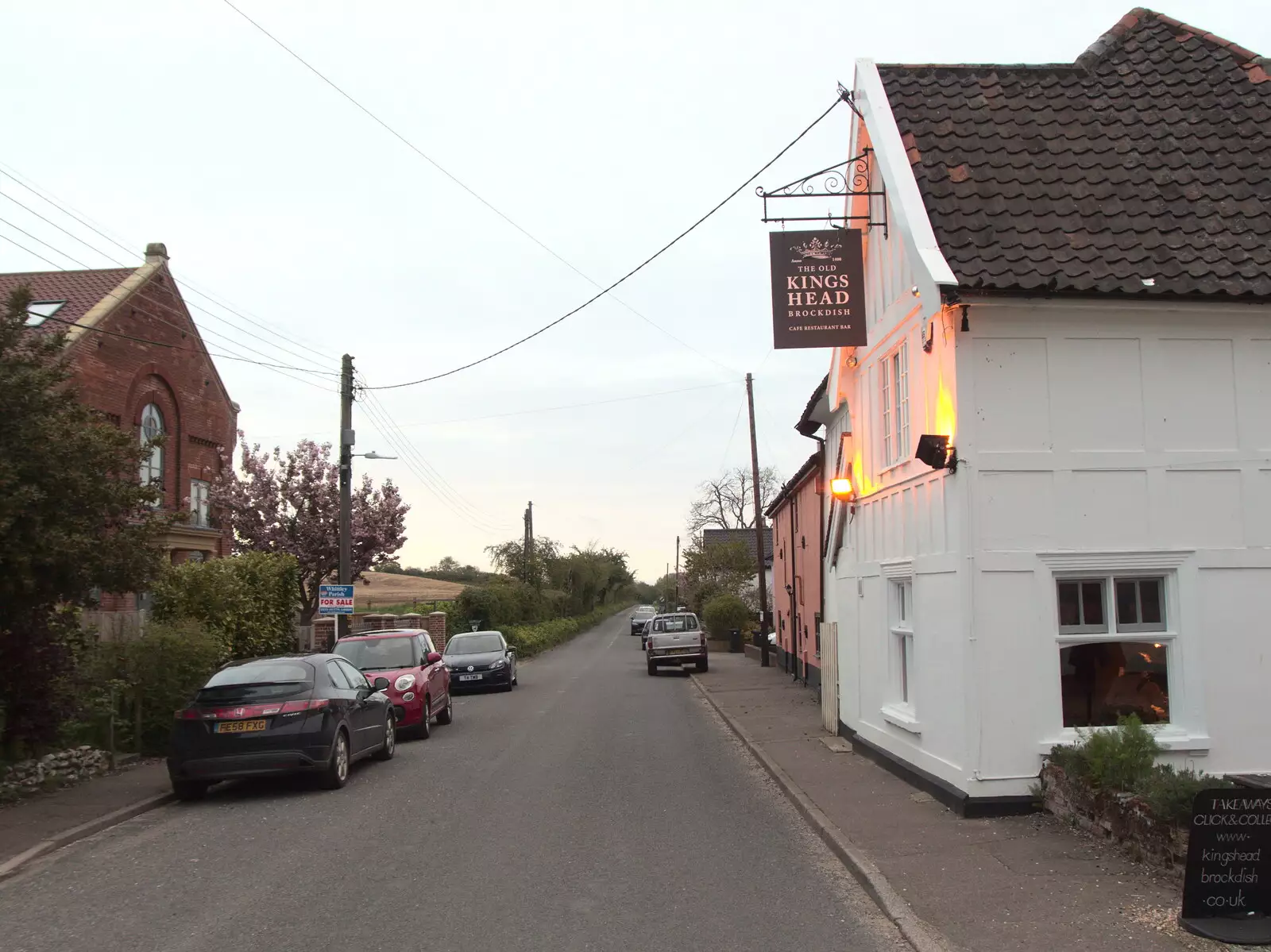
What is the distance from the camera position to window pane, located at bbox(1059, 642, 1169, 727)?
371 inches

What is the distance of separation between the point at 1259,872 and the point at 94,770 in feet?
37.8

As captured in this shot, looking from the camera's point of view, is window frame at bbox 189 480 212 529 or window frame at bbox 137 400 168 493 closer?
window frame at bbox 137 400 168 493

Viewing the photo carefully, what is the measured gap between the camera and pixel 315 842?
28.6 ft

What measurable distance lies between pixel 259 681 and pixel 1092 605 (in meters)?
8.42

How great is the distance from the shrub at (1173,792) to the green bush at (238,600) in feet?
42.9

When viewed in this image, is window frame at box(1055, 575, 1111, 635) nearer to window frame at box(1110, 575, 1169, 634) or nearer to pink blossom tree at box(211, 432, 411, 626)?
window frame at box(1110, 575, 1169, 634)

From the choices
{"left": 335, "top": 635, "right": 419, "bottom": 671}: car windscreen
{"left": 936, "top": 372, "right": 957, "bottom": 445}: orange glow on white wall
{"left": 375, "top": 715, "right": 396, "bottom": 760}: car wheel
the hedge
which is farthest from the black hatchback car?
the hedge

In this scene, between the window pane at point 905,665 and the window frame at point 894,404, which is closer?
the window frame at point 894,404

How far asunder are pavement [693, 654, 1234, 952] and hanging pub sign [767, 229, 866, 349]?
4.65 m

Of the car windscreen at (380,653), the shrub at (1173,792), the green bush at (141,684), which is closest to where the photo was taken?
the shrub at (1173,792)

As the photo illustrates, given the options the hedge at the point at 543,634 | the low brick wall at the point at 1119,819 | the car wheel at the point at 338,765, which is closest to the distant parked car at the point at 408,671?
the car wheel at the point at 338,765

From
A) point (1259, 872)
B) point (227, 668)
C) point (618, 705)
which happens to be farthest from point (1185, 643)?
point (618, 705)

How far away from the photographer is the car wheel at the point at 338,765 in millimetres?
11266

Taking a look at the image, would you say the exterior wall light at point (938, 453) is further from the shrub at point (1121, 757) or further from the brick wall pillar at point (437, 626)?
the brick wall pillar at point (437, 626)
